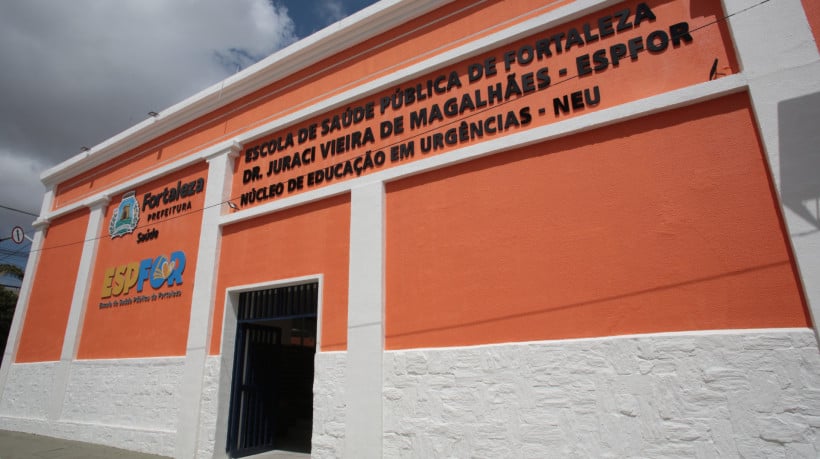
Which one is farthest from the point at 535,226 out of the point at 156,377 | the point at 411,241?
the point at 156,377

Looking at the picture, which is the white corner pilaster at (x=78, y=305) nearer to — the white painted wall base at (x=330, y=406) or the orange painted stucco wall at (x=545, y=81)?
the orange painted stucco wall at (x=545, y=81)

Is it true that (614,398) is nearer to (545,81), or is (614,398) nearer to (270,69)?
(545,81)

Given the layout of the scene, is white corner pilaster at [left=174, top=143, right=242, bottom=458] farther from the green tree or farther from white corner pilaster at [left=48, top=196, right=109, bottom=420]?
the green tree

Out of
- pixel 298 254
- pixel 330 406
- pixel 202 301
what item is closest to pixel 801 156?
pixel 330 406

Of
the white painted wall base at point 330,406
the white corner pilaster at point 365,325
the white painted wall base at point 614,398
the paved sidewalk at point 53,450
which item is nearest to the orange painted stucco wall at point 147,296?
the paved sidewalk at point 53,450

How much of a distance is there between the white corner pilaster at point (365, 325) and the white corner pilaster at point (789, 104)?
4772mm

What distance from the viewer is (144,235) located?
10.7 meters

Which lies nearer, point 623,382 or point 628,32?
point 623,382

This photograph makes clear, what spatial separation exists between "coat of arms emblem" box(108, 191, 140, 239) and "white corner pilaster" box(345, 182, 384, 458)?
6.71m

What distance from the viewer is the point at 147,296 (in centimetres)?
988

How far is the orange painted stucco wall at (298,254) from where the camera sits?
721 cm

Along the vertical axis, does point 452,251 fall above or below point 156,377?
above

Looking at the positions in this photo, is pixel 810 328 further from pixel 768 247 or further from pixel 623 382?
pixel 623 382

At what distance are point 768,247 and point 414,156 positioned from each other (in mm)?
4522
